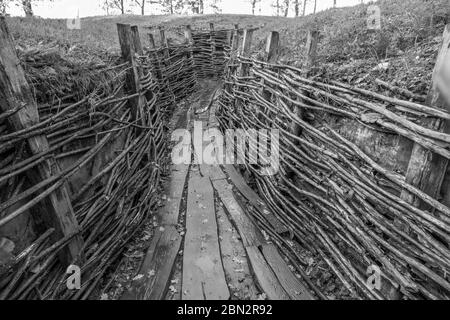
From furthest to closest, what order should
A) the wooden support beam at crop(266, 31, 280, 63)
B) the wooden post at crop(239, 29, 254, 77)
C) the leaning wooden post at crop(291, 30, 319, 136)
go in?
the wooden post at crop(239, 29, 254, 77), the wooden support beam at crop(266, 31, 280, 63), the leaning wooden post at crop(291, 30, 319, 136)

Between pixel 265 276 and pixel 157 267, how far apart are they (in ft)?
3.24

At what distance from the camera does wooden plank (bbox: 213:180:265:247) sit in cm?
302

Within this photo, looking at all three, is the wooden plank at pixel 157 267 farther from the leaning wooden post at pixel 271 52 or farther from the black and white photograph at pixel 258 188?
the leaning wooden post at pixel 271 52

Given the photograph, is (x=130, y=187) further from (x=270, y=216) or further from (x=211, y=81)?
(x=211, y=81)

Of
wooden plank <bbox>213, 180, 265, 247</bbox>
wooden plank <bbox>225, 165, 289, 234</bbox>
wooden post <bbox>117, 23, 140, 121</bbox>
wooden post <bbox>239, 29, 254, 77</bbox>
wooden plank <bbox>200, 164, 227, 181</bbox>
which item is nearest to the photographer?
wooden plank <bbox>213, 180, 265, 247</bbox>

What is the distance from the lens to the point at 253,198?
3.75m

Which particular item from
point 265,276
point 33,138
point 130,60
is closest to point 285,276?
point 265,276

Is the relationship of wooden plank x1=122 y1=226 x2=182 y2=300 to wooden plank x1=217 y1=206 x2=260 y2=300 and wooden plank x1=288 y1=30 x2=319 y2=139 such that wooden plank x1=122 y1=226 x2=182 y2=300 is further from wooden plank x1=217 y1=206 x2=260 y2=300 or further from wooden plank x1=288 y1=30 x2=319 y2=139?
wooden plank x1=288 y1=30 x2=319 y2=139

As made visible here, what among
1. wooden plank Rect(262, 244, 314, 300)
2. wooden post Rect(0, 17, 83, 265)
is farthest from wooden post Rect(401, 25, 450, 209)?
wooden post Rect(0, 17, 83, 265)

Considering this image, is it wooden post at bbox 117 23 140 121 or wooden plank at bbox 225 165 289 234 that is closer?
wooden plank at bbox 225 165 289 234

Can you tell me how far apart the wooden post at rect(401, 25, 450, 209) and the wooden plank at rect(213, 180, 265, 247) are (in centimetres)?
164

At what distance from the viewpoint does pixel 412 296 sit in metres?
1.73

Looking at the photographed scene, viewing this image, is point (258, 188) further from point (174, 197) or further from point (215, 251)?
point (215, 251)
